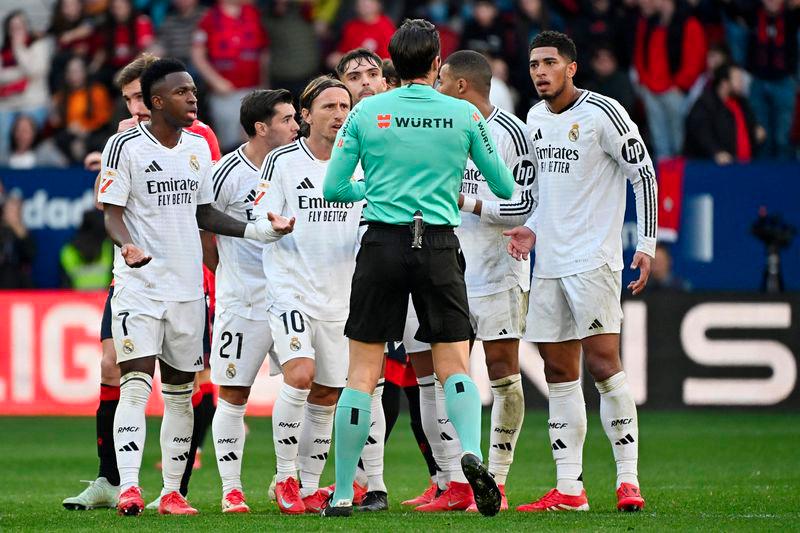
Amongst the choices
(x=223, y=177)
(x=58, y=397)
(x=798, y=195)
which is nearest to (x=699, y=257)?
(x=798, y=195)

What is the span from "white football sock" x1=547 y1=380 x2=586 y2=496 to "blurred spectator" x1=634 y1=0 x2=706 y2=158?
9436 mm

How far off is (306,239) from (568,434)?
186 cm

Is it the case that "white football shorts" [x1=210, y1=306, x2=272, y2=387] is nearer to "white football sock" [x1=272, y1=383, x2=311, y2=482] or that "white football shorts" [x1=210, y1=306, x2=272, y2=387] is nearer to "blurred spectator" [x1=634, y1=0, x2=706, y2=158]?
"white football sock" [x1=272, y1=383, x2=311, y2=482]

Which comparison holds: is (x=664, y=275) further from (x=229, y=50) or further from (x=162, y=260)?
(x=162, y=260)

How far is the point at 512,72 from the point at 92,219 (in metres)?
5.16

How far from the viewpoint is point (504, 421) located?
8789mm

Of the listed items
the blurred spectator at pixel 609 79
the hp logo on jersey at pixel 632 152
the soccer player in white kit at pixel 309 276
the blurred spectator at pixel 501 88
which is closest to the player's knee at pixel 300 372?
the soccer player in white kit at pixel 309 276

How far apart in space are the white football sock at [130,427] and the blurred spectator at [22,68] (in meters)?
11.1

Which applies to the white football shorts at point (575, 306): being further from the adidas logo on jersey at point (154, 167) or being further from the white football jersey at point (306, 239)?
the adidas logo on jersey at point (154, 167)

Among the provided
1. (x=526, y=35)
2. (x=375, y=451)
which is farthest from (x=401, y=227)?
(x=526, y=35)

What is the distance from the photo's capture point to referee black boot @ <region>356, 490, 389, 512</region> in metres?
8.70

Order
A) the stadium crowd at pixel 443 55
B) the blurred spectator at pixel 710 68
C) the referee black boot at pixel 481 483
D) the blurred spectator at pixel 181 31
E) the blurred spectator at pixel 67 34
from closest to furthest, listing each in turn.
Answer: the referee black boot at pixel 481 483 → the blurred spectator at pixel 710 68 → the stadium crowd at pixel 443 55 → the blurred spectator at pixel 181 31 → the blurred spectator at pixel 67 34

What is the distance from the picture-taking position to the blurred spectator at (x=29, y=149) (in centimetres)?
1828

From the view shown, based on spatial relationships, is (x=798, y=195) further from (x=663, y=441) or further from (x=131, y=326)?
(x=131, y=326)
